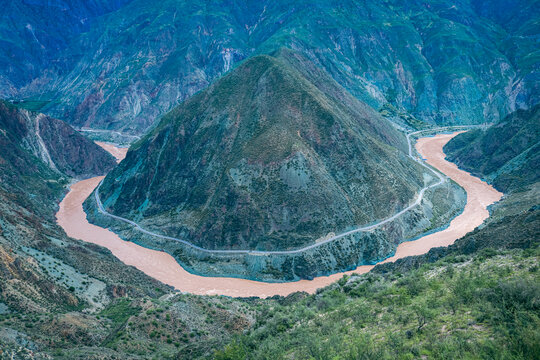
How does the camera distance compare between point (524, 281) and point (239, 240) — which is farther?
point (239, 240)

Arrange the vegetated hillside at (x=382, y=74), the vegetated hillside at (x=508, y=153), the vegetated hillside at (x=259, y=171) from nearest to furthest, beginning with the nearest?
the vegetated hillside at (x=259, y=171) → the vegetated hillside at (x=508, y=153) → the vegetated hillside at (x=382, y=74)

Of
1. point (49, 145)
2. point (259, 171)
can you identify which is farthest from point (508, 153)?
point (49, 145)

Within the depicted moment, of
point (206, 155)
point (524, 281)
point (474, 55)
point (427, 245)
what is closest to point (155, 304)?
point (524, 281)

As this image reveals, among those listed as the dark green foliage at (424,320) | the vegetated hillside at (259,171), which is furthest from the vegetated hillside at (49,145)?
the dark green foliage at (424,320)

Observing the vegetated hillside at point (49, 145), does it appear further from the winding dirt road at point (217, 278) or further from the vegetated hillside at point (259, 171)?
the vegetated hillside at point (259, 171)

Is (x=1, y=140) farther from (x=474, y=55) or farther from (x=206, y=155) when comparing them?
(x=474, y=55)

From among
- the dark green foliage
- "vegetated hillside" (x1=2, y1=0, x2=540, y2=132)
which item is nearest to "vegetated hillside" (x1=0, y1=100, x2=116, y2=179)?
"vegetated hillside" (x1=2, y1=0, x2=540, y2=132)

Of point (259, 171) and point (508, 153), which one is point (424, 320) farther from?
point (508, 153)
